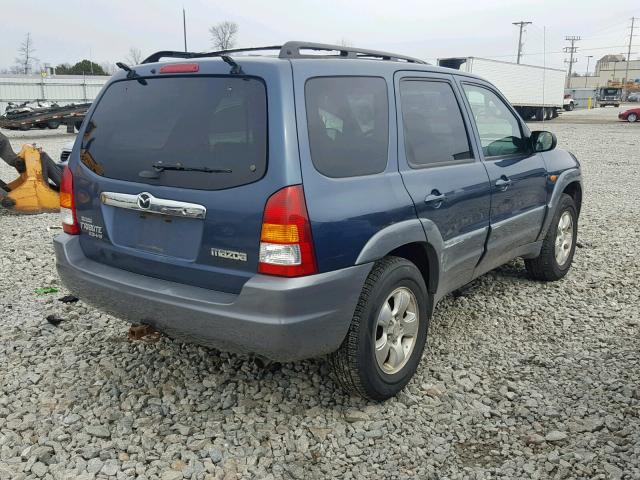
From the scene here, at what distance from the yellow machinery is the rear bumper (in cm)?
628

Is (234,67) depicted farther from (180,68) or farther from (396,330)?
(396,330)

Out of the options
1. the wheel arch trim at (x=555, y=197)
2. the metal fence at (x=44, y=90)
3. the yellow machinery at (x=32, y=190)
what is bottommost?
the yellow machinery at (x=32, y=190)

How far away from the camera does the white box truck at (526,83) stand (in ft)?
109

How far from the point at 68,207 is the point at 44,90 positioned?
38.3m

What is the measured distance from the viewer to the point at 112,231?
3188mm

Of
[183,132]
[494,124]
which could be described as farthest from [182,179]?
[494,124]

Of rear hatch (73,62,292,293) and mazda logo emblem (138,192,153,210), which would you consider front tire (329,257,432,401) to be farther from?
mazda logo emblem (138,192,153,210)

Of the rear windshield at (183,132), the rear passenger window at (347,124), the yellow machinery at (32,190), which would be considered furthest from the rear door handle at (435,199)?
the yellow machinery at (32,190)

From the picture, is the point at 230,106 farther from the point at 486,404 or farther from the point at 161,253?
the point at 486,404

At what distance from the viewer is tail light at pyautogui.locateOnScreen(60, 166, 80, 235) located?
11.3 ft

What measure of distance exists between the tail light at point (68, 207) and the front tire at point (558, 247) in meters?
3.85

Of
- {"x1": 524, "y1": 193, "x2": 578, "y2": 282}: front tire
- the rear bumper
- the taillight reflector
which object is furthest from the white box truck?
the rear bumper

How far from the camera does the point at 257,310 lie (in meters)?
2.68

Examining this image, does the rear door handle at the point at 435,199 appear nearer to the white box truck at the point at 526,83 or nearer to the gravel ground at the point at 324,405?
the gravel ground at the point at 324,405
